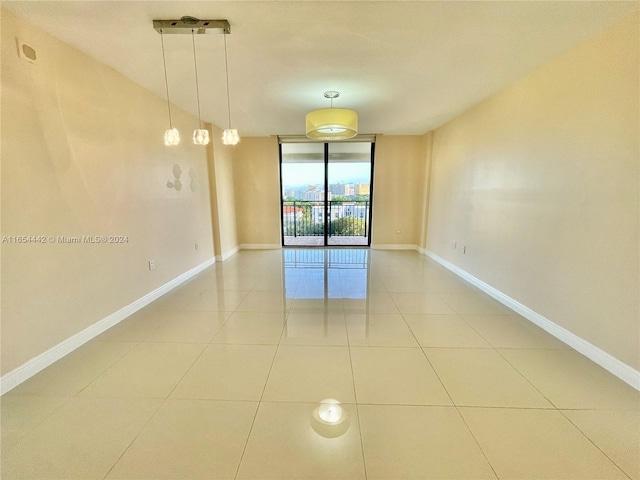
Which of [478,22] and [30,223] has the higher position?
[478,22]

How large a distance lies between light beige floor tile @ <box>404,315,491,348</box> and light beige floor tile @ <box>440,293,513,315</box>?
26 centimetres

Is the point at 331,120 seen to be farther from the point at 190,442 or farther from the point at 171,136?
the point at 190,442

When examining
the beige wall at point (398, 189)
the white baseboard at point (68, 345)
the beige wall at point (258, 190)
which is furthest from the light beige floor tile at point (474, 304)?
the beige wall at point (258, 190)

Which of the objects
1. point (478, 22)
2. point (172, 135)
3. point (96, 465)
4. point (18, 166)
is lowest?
A: point (96, 465)

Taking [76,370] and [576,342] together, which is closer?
[76,370]

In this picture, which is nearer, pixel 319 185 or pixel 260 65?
pixel 260 65

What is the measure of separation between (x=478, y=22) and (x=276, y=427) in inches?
112

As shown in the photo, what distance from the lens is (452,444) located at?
1.29 m

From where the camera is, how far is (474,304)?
2.92 m

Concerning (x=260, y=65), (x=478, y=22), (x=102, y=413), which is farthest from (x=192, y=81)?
(x=102, y=413)

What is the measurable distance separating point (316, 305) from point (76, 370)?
6.47 ft

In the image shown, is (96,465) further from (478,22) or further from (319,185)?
(319,185)

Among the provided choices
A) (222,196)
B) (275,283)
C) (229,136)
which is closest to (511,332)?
(275,283)

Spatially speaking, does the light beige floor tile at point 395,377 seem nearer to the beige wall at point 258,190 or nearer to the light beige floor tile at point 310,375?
the light beige floor tile at point 310,375
